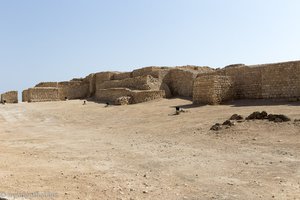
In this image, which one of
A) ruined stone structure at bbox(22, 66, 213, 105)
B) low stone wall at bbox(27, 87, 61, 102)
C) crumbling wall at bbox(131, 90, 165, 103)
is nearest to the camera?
crumbling wall at bbox(131, 90, 165, 103)

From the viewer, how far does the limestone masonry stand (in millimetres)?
17202

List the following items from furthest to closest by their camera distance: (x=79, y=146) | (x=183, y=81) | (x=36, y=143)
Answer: (x=183, y=81) < (x=36, y=143) < (x=79, y=146)

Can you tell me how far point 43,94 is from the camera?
30.3 meters

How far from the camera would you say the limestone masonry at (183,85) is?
17202 mm

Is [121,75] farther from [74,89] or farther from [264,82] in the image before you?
[264,82]

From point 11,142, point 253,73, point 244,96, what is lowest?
point 11,142

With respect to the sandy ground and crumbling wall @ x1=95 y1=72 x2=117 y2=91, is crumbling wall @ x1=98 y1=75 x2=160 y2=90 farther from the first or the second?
the sandy ground

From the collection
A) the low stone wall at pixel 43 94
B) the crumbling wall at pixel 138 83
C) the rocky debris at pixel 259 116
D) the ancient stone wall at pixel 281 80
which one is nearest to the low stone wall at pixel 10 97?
the low stone wall at pixel 43 94

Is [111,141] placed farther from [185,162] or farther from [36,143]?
[185,162]

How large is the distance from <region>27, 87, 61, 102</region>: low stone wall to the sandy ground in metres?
16.3

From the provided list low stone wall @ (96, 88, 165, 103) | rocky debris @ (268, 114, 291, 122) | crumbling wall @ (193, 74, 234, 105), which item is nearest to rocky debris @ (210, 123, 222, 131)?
rocky debris @ (268, 114, 291, 122)

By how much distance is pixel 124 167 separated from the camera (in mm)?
6852

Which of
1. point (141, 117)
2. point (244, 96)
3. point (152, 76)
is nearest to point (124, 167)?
point (141, 117)

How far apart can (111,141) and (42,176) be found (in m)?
4.71
